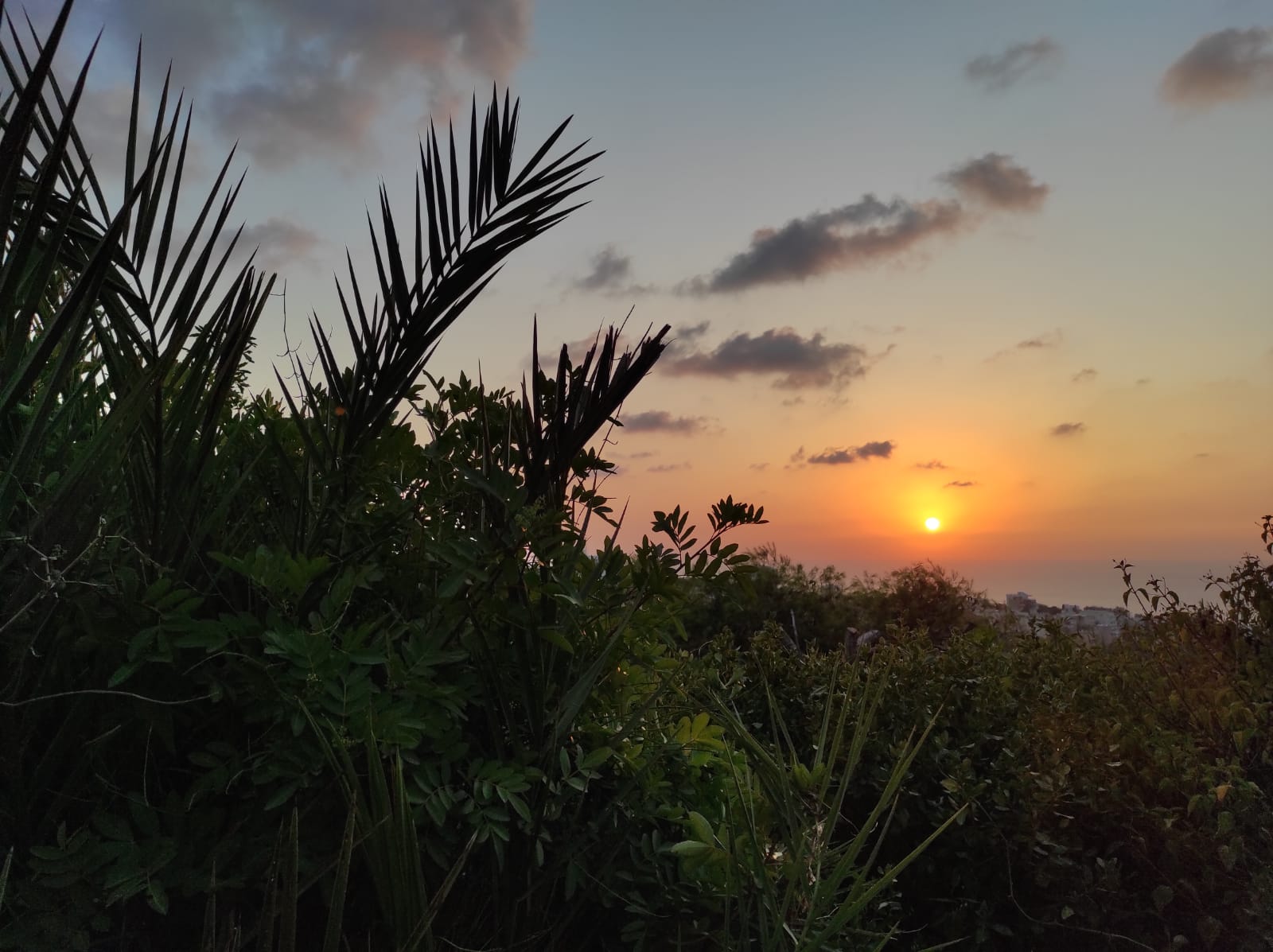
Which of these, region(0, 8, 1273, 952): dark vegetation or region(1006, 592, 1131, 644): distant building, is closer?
region(0, 8, 1273, 952): dark vegetation

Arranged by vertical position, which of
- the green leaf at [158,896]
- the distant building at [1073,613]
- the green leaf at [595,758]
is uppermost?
the distant building at [1073,613]

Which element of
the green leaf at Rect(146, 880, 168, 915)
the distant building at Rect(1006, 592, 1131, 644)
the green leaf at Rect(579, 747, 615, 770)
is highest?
the distant building at Rect(1006, 592, 1131, 644)

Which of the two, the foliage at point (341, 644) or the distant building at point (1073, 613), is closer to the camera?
the foliage at point (341, 644)

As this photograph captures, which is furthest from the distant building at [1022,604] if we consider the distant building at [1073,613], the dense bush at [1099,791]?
the dense bush at [1099,791]

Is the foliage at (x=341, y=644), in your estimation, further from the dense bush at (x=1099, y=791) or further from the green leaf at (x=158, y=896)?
the dense bush at (x=1099, y=791)

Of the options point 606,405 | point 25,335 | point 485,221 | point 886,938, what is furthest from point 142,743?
point 886,938

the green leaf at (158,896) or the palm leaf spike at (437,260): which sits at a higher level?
the palm leaf spike at (437,260)

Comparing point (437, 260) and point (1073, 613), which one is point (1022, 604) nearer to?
point (1073, 613)

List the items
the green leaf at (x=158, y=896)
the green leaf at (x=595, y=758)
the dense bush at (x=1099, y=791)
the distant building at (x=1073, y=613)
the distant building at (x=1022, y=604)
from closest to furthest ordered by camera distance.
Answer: the green leaf at (x=158, y=896), the green leaf at (x=595, y=758), the dense bush at (x=1099, y=791), the distant building at (x=1073, y=613), the distant building at (x=1022, y=604)

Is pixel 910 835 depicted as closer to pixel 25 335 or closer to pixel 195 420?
pixel 195 420

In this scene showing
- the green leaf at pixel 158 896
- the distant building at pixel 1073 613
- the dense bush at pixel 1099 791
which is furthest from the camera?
the distant building at pixel 1073 613

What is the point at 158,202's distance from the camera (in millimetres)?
2236

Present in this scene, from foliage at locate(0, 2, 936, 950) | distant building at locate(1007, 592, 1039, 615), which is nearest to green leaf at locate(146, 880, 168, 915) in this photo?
foliage at locate(0, 2, 936, 950)

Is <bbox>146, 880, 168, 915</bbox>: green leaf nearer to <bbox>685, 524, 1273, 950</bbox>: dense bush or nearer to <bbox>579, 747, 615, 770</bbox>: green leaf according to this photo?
<bbox>579, 747, 615, 770</bbox>: green leaf
